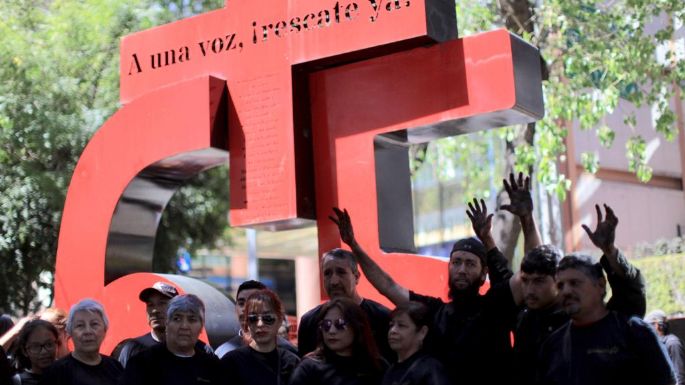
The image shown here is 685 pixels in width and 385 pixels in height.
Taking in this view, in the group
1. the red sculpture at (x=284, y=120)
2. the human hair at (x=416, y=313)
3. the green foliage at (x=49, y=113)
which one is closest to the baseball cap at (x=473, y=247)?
the human hair at (x=416, y=313)

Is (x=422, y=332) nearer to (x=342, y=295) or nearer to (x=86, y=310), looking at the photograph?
(x=342, y=295)

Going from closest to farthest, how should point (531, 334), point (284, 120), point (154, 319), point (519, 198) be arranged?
point (531, 334) < point (519, 198) < point (154, 319) < point (284, 120)

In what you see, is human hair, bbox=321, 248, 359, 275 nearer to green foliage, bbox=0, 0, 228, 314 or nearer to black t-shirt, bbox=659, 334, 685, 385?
black t-shirt, bbox=659, 334, 685, 385

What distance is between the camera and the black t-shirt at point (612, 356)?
516 cm

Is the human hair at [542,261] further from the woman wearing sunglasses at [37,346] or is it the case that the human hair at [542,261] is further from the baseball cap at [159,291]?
the woman wearing sunglasses at [37,346]

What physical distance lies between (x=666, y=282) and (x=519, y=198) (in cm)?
1119

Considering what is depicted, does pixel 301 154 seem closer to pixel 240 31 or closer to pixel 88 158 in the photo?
pixel 240 31

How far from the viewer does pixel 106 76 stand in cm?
1482

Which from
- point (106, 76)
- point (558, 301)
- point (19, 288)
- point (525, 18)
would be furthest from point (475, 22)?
point (558, 301)

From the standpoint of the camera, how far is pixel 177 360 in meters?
6.15

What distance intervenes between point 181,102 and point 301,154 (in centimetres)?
113

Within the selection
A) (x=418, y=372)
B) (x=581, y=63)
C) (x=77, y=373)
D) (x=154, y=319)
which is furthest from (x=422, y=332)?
(x=581, y=63)

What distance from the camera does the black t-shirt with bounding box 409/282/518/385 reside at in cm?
594

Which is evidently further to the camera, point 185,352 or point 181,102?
point 181,102
